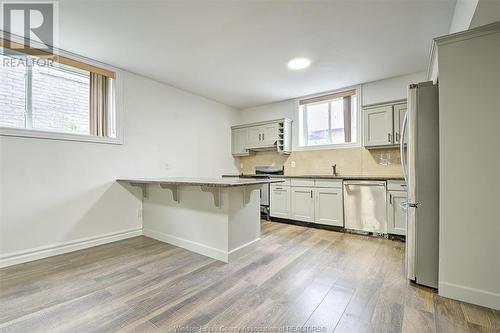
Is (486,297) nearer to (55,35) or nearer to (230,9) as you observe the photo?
(230,9)

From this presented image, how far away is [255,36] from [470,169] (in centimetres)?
235

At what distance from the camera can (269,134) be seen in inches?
190

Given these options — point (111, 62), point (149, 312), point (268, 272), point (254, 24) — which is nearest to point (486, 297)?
point (268, 272)

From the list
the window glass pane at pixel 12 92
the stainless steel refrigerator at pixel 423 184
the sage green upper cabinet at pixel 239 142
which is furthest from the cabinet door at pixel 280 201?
the window glass pane at pixel 12 92

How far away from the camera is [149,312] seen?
161 cm

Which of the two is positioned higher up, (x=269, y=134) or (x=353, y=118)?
(x=353, y=118)

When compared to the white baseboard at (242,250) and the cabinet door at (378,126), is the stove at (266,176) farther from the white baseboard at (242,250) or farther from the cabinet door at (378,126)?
the cabinet door at (378,126)

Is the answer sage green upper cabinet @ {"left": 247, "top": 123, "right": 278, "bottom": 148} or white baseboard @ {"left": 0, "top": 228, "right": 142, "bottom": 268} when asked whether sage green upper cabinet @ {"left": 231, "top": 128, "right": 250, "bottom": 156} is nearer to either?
sage green upper cabinet @ {"left": 247, "top": 123, "right": 278, "bottom": 148}

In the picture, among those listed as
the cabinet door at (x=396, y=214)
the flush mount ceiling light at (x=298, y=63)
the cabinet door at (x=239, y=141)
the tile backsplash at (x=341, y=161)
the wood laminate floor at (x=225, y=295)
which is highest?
the flush mount ceiling light at (x=298, y=63)

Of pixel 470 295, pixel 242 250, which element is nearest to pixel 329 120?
pixel 242 250

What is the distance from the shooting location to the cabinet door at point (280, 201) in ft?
14.0

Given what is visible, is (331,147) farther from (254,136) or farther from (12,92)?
(12,92)

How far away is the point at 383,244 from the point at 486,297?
141cm

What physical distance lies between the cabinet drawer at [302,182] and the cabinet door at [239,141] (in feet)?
4.92
